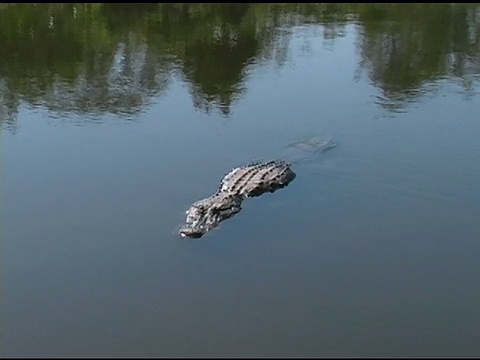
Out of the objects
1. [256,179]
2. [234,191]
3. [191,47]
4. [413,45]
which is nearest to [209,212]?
[234,191]

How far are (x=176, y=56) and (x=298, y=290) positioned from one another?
6.64 metres

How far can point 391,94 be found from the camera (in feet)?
31.4

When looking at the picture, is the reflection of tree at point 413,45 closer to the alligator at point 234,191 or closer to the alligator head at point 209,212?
the alligator at point 234,191

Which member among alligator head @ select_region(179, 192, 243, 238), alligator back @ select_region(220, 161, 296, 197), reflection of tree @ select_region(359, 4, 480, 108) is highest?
reflection of tree @ select_region(359, 4, 480, 108)

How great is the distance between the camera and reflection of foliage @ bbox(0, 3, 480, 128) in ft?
31.1

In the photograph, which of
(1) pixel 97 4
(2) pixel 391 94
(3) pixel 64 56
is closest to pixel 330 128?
(2) pixel 391 94

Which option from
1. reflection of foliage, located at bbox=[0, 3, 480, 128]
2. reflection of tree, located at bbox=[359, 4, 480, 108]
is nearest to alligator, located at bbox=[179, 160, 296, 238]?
reflection of foliage, located at bbox=[0, 3, 480, 128]

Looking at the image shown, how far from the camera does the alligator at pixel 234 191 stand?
5801 mm

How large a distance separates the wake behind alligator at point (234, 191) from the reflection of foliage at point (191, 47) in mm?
2287

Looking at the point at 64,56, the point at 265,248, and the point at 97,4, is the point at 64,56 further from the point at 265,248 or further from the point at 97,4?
the point at 265,248

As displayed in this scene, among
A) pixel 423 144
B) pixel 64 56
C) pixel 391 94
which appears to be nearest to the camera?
pixel 423 144

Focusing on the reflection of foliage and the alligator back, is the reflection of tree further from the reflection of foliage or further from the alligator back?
the alligator back

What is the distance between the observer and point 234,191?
21.1 ft

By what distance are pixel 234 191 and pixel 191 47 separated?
5.62m
